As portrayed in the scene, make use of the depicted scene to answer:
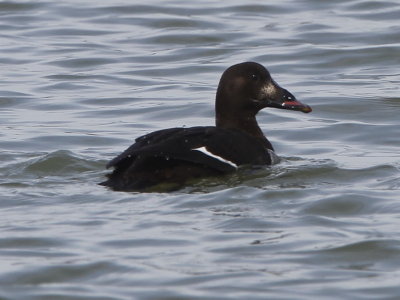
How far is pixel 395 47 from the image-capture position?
15289mm

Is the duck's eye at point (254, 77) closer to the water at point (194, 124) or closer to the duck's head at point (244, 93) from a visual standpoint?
the duck's head at point (244, 93)

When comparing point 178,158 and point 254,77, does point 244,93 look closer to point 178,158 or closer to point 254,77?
point 254,77

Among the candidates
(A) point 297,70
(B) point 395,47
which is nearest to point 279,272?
(A) point 297,70

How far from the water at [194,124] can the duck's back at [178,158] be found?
119mm

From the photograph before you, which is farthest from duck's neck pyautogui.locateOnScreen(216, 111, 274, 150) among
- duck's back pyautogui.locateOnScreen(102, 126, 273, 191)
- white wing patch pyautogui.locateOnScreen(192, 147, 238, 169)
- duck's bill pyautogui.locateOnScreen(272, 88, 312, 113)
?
white wing patch pyautogui.locateOnScreen(192, 147, 238, 169)

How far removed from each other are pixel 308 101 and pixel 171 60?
2.88 metres

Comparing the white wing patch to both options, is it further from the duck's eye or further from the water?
the duck's eye

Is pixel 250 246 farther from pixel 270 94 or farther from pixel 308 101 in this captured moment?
pixel 308 101

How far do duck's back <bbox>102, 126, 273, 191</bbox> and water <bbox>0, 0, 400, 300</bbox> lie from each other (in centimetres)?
12

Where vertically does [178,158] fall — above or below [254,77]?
below

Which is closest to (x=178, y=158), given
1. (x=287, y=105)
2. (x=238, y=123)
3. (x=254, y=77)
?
(x=238, y=123)

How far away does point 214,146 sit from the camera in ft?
29.7

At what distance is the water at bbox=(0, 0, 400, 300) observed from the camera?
704cm

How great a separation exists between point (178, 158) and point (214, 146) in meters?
0.37
